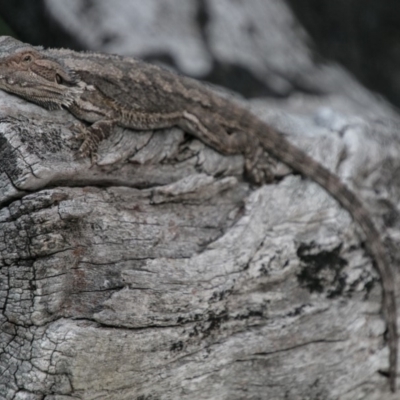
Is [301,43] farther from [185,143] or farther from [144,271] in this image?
[144,271]

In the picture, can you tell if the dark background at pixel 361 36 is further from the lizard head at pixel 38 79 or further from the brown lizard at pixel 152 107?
the lizard head at pixel 38 79

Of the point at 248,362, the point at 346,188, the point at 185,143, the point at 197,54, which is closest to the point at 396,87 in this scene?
the point at 197,54

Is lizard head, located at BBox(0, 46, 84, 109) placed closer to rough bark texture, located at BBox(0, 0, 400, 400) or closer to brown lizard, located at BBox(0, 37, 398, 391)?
brown lizard, located at BBox(0, 37, 398, 391)

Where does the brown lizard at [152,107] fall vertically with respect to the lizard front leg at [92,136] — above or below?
above

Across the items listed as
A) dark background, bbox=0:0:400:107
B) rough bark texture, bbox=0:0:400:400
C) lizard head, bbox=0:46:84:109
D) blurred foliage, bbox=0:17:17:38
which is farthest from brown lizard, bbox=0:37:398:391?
dark background, bbox=0:0:400:107

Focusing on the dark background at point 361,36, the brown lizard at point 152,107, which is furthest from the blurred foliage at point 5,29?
the dark background at point 361,36

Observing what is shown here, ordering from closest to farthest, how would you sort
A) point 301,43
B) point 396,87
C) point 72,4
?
point 72,4, point 301,43, point 396,87
